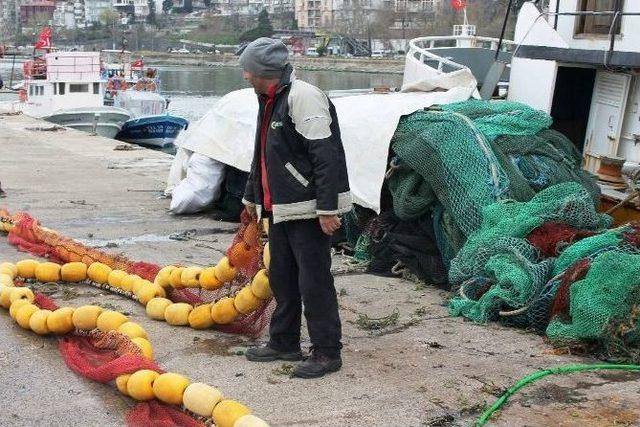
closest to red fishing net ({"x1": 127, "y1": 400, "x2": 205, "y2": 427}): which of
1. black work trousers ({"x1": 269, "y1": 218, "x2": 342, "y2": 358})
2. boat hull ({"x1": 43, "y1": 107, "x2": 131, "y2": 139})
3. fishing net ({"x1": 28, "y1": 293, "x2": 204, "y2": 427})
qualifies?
fishing net ({"x1": 28, "y1": 293, "x2": 204, "y2": 427})

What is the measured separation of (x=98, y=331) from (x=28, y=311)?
632mm

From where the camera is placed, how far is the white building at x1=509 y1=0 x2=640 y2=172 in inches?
361

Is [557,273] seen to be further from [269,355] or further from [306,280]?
[269,355]

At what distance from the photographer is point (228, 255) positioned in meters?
5.27

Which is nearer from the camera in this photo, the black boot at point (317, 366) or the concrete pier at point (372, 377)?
the concrete pier at point (372, 377)

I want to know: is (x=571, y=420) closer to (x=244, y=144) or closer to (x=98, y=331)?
(x=98, y=331)

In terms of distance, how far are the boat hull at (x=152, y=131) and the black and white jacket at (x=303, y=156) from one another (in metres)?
27.7

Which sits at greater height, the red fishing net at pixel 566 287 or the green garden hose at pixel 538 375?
the red fishing net at pixel 566 287

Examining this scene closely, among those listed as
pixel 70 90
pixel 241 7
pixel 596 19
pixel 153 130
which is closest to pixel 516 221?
pixel 596 19

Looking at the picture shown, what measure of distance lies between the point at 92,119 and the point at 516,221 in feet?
88.3

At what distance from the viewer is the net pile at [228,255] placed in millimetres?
5164

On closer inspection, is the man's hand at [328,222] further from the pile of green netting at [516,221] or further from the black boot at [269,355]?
the pile of green netting at [516,221]

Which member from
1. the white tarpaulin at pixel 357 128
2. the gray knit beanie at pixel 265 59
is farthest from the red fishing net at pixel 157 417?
the white tarpaulin at pixel 357 128

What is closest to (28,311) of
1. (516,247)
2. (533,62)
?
(516,247)
